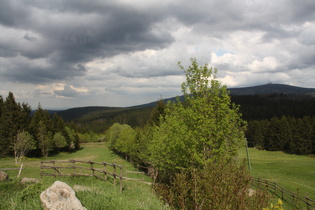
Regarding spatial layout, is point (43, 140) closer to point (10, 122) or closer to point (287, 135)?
point (10, 122)

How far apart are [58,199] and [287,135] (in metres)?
80.2

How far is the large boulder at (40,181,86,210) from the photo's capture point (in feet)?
20.0

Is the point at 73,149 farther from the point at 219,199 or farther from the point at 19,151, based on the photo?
the point at 219,199

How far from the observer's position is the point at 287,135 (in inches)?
2761

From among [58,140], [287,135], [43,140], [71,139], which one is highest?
[43,140]

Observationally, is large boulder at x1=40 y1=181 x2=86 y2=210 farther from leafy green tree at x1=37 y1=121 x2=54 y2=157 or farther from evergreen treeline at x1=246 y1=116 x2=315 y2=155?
evergreen treeline at x1=246 y1=116 x2=315 y2=155

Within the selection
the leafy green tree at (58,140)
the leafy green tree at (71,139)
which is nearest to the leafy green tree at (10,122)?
the leafy green tree at (58,140)

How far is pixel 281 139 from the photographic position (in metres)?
72.2

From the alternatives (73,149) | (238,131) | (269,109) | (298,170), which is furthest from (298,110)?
(238,131)

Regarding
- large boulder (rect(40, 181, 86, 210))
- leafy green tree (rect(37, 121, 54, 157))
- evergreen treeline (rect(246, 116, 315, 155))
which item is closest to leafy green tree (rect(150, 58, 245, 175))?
large boulder (rect(40, 181, 86, 210))

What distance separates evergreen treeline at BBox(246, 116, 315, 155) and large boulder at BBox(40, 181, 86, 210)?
74.8 meters

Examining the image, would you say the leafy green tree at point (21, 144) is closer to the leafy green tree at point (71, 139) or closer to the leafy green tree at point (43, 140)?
the leafy green tree at point (43, 140)

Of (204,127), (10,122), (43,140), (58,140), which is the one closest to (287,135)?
(204,127)

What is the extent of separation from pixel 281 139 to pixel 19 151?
79.1m
